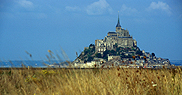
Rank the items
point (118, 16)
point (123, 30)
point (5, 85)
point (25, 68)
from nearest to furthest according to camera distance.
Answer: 1. point (5, 85)
2. point (25, 68)
3. point (123, 30)
4. point (118, 16)

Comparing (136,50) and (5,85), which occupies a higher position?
(136,50)

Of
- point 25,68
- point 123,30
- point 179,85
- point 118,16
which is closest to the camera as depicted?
point 179,85

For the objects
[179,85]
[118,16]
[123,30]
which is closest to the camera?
[179,85]

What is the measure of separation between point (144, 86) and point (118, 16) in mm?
165379

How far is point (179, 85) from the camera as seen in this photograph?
583 cm

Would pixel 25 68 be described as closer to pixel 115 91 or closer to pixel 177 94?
pixel 115 91

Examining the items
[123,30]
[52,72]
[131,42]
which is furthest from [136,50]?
[52,72]

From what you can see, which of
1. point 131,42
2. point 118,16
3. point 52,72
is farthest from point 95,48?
point 52,72

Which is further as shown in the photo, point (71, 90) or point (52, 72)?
point (52, 72)

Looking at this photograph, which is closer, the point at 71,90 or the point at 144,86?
the point at 71,90

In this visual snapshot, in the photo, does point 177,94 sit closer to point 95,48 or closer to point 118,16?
point 95,48

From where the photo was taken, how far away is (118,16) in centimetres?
16800

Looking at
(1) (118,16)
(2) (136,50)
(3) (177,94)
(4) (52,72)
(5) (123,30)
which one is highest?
(1) (118,16)

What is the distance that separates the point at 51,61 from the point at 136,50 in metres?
129
